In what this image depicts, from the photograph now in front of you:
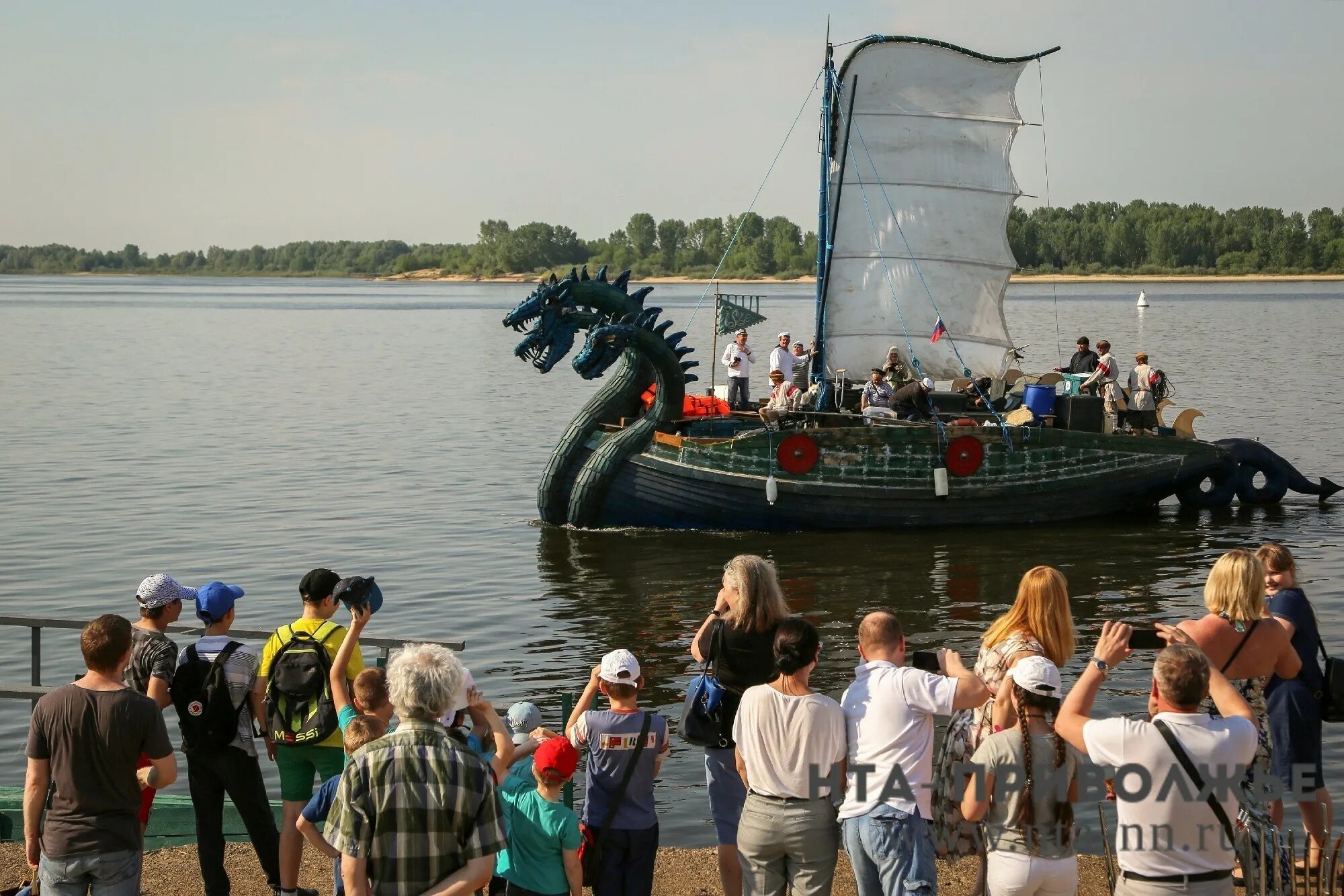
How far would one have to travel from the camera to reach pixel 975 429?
22.3m

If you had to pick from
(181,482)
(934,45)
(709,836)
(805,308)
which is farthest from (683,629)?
(805,308)

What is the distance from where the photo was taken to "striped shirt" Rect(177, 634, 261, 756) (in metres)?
6.67

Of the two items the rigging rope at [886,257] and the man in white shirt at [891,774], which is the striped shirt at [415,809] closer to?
the man in white shirt at [891,774]

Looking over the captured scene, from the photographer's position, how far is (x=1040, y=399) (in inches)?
898

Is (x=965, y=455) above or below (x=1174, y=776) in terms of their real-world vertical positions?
below

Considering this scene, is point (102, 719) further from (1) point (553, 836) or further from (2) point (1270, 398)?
(2) point (1270, 398)

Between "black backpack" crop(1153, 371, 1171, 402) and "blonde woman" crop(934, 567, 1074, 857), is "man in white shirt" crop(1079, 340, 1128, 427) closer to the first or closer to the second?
"black backpack" crop(1153, 371, 1171, 402)

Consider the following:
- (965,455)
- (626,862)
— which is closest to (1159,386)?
(965,455)

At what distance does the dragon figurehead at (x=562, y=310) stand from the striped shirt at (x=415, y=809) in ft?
49.4

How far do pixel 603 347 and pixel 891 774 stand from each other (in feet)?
50.2

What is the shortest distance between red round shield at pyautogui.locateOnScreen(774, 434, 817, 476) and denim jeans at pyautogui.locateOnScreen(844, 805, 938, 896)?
15.8 metres

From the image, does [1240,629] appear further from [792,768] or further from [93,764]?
[93,764]

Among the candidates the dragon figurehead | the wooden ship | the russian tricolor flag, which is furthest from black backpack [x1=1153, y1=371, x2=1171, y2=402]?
the dragon figurehead

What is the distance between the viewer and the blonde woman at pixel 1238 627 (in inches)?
256
